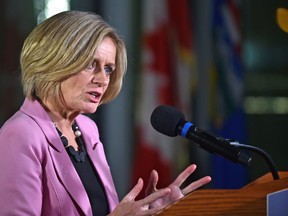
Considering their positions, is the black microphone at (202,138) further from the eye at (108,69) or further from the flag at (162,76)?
the flag at (162,76)

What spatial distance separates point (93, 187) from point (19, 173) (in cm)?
26

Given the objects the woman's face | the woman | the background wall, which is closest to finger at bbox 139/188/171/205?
the woman

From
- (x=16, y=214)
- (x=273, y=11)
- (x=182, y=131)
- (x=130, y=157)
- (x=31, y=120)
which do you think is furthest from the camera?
(x=273, y=11)

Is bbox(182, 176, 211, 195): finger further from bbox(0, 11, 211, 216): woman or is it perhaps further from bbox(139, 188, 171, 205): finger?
bbox(139, 188, 171, 205): finger

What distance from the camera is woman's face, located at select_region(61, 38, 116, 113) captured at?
5.23 feet

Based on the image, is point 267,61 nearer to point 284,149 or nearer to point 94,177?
point 284,149

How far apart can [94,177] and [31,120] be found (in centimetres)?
25

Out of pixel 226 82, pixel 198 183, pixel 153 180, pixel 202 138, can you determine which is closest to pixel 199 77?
pixel 226 82

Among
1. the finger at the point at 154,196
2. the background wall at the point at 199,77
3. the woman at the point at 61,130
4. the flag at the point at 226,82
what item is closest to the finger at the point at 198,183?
the woman at the point at 61,130

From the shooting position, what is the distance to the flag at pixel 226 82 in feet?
10.4

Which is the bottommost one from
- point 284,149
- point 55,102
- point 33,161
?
point 284,149

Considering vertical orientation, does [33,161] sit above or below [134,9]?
below

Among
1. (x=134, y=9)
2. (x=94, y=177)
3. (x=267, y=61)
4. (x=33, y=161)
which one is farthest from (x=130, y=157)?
(x=33, y=161)

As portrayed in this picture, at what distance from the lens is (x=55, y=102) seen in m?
1.62
